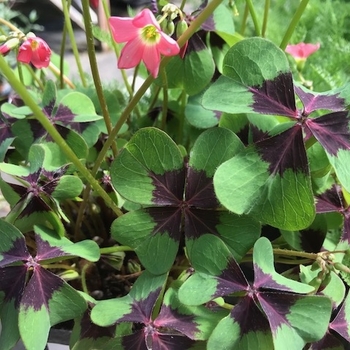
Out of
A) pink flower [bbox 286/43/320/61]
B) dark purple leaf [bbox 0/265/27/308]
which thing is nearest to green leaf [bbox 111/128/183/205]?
dark purple leaf [bbox 0/265/27/308]

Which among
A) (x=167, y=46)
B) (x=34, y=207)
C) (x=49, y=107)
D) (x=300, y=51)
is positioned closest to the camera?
(x=167, y=46)

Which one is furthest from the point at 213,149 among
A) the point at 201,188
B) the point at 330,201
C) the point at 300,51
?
the point at 300,51

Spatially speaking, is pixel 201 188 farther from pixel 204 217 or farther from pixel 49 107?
pixel 49 107

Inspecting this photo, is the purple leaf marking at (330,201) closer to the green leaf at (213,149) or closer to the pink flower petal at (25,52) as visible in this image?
the green leaf at (213,149)

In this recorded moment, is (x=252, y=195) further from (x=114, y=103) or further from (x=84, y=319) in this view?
(x=114, y=103)

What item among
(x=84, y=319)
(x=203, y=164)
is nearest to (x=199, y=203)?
(x=203, y=164)

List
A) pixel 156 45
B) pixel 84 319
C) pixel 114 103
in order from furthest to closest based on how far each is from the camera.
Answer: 1. pixel 114 103
2. pixel 84 319
3. pixel 156 45

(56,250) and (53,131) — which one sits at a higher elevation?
(53,131)
